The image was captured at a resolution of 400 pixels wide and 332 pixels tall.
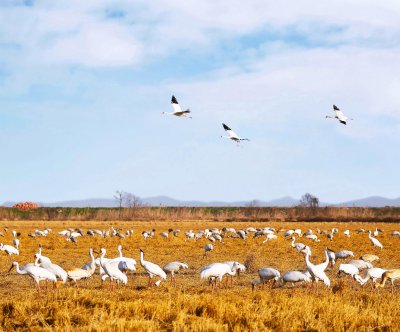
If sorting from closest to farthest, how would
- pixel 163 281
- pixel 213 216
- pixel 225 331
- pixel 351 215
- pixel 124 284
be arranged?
pixel 225 331
pixel 124 284
pixel 163 281
pixel 351 215
pixel 213 216

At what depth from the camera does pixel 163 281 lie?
16.9 meters

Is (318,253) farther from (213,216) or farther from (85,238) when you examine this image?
(213,216)

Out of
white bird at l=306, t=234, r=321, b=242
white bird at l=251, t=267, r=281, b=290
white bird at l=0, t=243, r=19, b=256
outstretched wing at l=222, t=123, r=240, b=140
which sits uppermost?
outstretched wing at l=222, t=123, r=240, b=140

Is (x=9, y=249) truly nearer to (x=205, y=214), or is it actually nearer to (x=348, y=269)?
(x=348, y=269)

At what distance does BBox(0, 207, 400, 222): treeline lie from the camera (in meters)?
62.5

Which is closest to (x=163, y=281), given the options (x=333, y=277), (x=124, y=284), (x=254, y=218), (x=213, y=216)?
(x=124, y=284)

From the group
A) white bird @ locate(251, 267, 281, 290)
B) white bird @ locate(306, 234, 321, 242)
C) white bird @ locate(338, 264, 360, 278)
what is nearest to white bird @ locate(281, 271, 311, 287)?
white bird @ locate(251, 267, 281, 290)

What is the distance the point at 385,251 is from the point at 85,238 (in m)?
16.3

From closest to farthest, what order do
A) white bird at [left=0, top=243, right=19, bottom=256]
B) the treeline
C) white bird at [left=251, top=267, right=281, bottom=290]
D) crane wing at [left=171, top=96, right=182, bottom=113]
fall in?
white bird at [left=251, top=267, right=281, bottom=290] → crane wing at [left=171, top=96, right=182, bottom=113] → white bird at [left=0, top=243, right=19, bottom=256] → the treeline

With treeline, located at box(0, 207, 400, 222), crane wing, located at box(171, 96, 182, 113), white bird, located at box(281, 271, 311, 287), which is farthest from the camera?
treeline, located at box(0, 207, 400, 222)

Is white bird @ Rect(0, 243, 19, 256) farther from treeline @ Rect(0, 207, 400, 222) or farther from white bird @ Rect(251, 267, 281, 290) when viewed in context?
treeline @ Rect(0, 207, 400, 222)

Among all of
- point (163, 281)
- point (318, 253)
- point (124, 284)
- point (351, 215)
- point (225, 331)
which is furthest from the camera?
point (351, 215)

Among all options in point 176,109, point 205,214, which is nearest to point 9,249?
point 176,109

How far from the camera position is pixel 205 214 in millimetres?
68812
